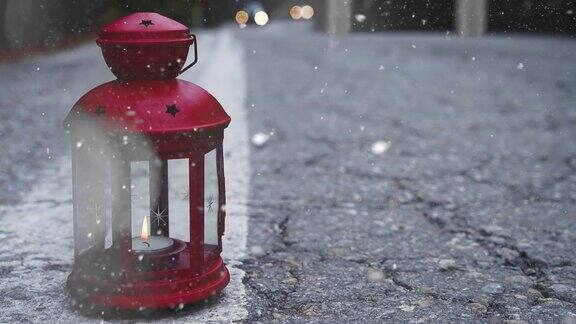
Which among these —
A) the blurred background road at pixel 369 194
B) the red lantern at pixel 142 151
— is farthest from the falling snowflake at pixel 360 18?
the red lantern at pixel 142 151

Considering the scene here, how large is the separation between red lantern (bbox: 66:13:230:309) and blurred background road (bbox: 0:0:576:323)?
121mm

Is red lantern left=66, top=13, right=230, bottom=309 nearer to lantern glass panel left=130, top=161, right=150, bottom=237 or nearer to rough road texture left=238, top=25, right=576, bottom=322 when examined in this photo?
lantern glass panel left=130, top=161, right=150, bottom=237

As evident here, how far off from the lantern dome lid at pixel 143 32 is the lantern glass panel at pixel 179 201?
3.72ft

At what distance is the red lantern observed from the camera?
2.17m

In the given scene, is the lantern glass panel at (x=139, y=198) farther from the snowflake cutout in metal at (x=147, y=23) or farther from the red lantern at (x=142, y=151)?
the snowflake cutout in metal at (x=147, y=23)

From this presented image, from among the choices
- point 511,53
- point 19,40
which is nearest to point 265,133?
point 19,40

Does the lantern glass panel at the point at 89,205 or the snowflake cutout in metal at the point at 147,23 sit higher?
the snowflake cutout in metal at the point at 147,23

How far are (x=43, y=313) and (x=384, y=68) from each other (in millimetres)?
9381

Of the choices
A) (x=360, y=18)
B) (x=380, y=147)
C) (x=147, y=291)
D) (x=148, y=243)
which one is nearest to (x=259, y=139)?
(x=380, y=147)

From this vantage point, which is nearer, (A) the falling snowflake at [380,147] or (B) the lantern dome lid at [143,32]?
(B) the lantern dome lid at [143,32]

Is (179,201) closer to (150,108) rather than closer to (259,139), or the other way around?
(150,108)

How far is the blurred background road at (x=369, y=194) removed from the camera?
2.54 meters

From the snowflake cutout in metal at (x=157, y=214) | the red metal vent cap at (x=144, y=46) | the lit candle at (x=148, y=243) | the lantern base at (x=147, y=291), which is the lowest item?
the lantern base at (x=147, y=291)

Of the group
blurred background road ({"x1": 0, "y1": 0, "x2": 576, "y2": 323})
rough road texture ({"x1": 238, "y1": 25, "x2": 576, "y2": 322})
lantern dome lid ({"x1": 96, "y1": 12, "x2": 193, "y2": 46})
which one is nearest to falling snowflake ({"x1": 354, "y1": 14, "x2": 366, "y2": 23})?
blurred background road ({"x1": 0, "y1": 0, "x2": 576, "y2": 323})
